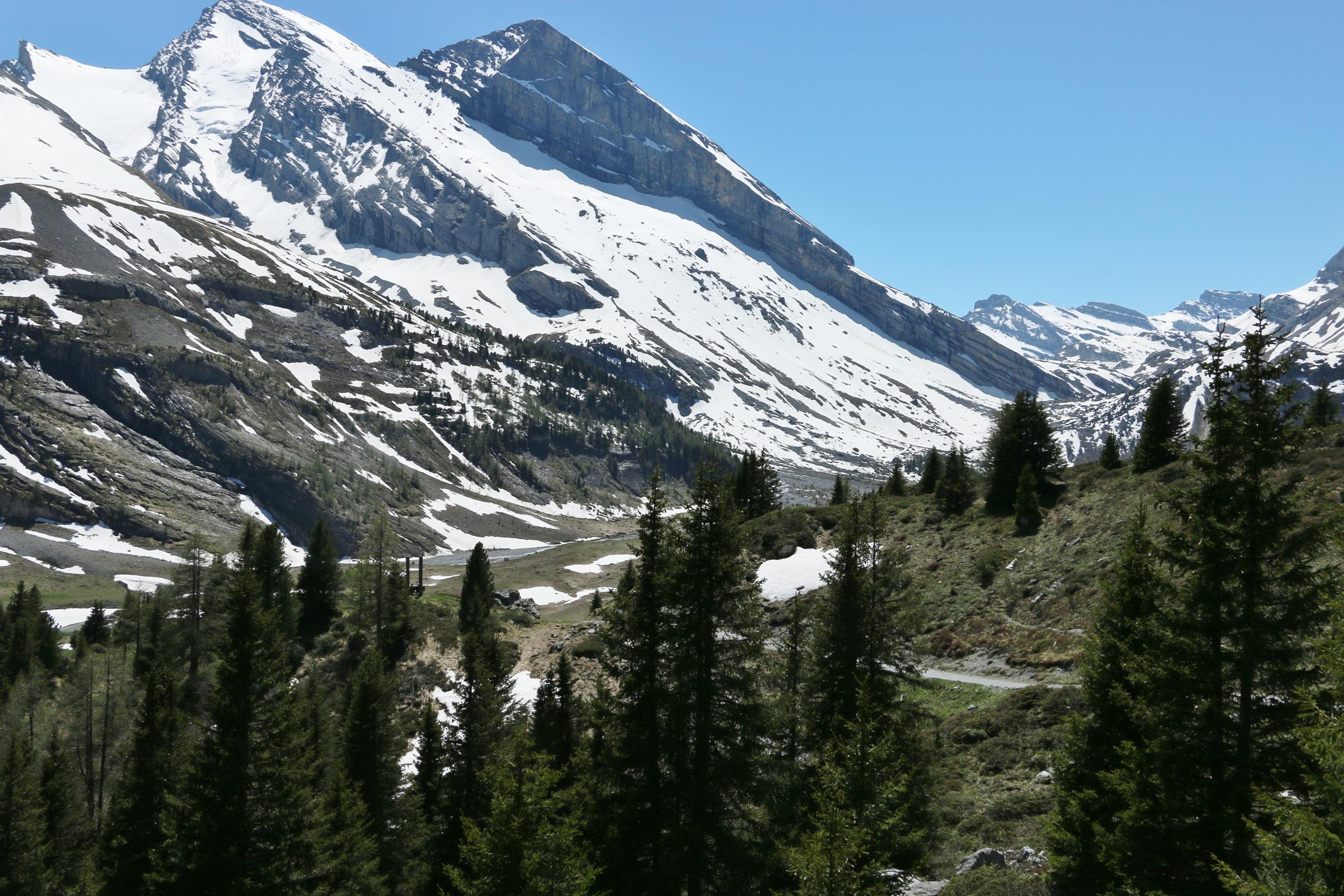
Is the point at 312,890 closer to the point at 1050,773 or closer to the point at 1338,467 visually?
the point at 1050,773

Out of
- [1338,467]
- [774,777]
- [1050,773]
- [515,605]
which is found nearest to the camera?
[774,777]

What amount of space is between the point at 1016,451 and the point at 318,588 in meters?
56.2

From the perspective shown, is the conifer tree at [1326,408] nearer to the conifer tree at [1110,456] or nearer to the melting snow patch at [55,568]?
the conifer tree at [1110,456]

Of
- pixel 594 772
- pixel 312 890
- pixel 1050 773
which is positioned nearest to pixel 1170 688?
pixel 1050 773

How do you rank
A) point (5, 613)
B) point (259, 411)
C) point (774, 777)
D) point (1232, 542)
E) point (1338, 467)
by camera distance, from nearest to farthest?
point (1232, 542) → point (774, 777) → point (1338, 467) → point (5, 613) → point (259, 411)

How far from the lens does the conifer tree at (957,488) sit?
60250 mm

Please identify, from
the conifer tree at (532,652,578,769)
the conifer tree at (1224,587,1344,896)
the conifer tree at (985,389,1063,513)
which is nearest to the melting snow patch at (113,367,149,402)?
the conifer tree at (532,652,578,769)

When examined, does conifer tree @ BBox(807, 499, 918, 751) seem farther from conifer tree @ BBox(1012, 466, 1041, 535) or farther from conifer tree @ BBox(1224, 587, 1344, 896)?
conifer tree @ BBox(1012, 466, 1041, 535)

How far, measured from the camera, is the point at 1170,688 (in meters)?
15.2

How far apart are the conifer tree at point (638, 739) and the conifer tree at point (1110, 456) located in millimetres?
47625

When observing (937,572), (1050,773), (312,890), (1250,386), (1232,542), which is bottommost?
(312,890)

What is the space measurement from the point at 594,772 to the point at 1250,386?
54.2 ft

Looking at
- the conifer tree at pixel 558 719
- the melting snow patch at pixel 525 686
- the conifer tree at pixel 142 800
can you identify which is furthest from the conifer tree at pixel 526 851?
the melting snow patch at pixel 525 686

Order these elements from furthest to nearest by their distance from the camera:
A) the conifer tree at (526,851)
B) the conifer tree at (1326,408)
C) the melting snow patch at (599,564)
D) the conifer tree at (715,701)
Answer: the melting snow patch at (599,564) < the conifer tree at (1326,408) < the conifer tree at (715,701) < the conifer tree at (526,851)
